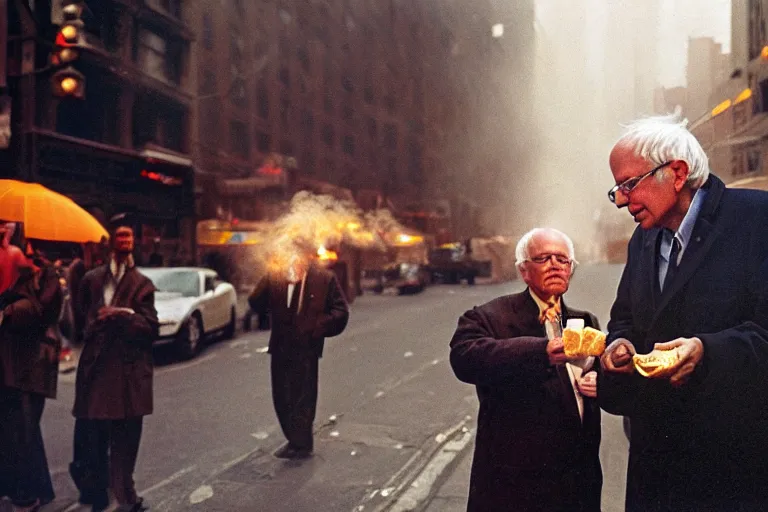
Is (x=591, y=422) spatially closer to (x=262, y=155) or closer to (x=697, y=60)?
(x=697, y=60)

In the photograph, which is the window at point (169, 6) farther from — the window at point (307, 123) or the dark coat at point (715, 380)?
the dark coat at point (715, 380)

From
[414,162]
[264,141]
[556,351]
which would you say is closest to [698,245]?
[556,351]

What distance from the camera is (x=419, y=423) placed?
673 centimetres

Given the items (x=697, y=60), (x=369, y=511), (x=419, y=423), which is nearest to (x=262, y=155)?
(x=697, y=60)

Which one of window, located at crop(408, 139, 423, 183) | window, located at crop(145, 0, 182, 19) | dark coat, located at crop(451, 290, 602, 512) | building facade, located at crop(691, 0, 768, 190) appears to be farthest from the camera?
window, located at crop(408, 139, 423, 183)

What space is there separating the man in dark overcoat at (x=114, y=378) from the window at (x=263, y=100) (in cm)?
3074

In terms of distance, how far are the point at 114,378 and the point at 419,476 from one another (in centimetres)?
225

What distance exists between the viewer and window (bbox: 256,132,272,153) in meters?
34.1

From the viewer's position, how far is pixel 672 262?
1.88 m

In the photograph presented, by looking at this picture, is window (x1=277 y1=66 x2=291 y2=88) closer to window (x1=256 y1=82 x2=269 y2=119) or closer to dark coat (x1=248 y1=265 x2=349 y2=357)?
window (x1=256 y1=82 x2=269 y2=119)

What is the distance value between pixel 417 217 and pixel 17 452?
5089 centimetres

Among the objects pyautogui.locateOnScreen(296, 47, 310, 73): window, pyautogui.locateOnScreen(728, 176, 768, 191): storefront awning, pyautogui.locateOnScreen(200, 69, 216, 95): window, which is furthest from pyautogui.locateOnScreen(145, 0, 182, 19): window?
pyautogui.locateOnScreen(728, 176, 768, 191): storefront awning

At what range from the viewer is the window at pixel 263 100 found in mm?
34156

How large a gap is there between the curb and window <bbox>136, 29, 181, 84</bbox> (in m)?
20.2
